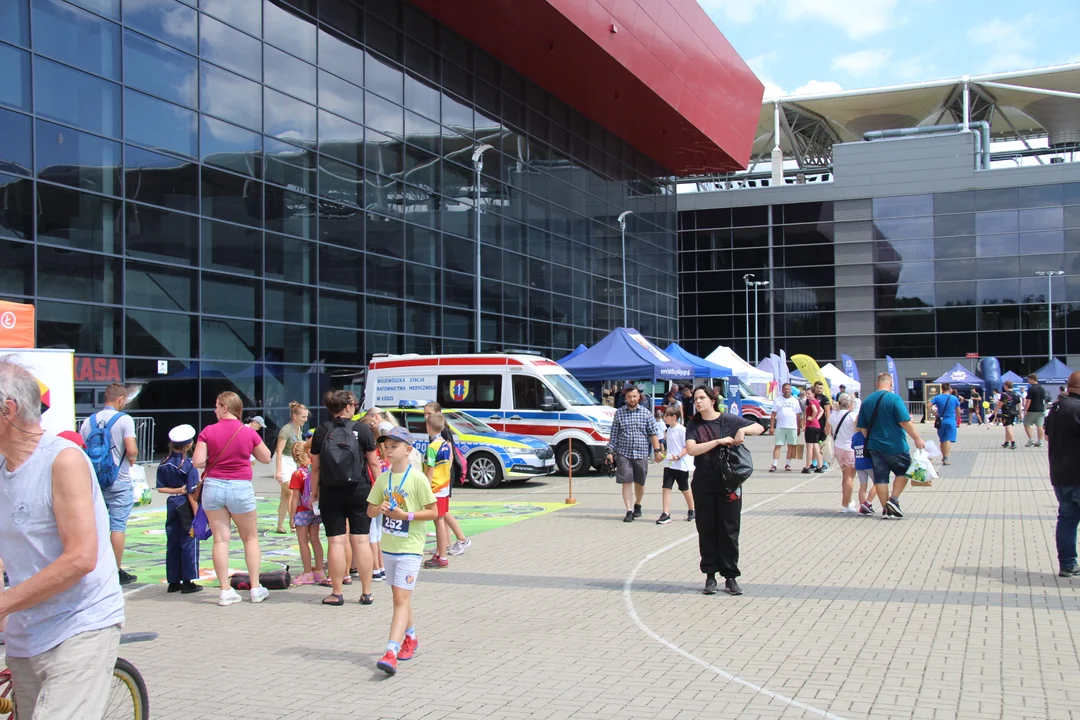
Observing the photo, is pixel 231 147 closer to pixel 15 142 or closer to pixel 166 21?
pixel 166 21

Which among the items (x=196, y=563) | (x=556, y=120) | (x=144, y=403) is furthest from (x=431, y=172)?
(x=196, y=563)

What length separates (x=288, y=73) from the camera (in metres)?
23.8

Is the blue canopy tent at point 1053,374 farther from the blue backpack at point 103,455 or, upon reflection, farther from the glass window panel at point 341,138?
the blue backpack at point 103,455

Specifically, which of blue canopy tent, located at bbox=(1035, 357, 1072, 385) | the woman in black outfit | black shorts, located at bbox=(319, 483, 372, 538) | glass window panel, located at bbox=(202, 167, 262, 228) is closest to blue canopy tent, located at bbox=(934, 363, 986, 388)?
blue canopy tent, located at bbox=(1035, 357, 1072, 385)

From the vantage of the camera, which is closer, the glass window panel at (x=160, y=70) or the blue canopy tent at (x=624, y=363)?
the glass window panel at (x=160, y=70)

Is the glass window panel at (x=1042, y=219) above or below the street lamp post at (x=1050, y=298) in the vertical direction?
above

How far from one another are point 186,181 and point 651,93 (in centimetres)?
1977

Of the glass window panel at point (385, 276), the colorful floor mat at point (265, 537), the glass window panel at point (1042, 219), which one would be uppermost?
the glass window panel at point (1042, 219)

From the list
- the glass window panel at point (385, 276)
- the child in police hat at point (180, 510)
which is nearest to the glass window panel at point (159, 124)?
the glass window panel at point (385, 276)

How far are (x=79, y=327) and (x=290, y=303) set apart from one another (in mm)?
5942

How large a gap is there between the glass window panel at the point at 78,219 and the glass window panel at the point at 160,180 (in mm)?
669

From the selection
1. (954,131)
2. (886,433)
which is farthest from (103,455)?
(954,131)

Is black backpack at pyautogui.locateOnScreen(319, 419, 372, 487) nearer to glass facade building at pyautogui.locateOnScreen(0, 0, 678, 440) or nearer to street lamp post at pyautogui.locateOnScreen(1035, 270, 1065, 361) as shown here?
glass facade building at pyautogui.locateOnScreen(0, 0, 678, 440)

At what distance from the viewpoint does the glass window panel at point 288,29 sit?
75.9 ft
